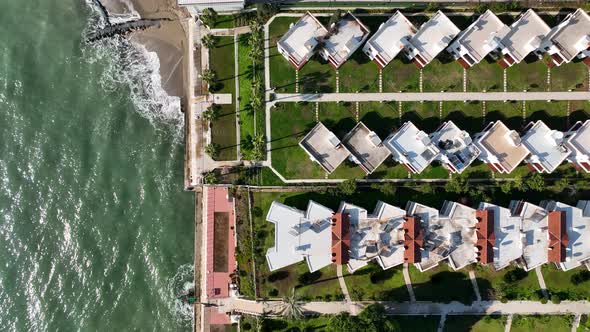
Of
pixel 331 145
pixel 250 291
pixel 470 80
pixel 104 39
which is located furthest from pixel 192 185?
pixel 470 80

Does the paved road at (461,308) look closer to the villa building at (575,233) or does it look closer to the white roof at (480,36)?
the villa building at (575,233)

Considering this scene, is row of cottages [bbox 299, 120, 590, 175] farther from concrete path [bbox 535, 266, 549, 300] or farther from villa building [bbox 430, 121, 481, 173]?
concrete path [bbox 535, 266, 549, 300]

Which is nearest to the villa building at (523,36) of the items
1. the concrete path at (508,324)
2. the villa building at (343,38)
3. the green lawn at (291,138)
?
the villa building at (343,38)

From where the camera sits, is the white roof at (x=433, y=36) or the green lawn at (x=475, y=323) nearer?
the white roof at (x=433, y=36)

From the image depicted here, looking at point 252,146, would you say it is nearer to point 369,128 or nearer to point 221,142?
point 221,142

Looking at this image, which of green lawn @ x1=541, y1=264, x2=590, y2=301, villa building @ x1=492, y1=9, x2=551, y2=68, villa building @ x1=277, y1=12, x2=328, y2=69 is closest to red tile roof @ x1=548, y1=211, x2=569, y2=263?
green lawn @ x1=541, y1=264, x2=590, y2=301

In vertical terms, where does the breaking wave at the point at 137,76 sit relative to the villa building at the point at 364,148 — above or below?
above
